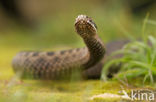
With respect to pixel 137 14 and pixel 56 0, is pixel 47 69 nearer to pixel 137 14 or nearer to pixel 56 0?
pixel 137 14

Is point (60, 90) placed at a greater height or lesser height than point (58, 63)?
lesser

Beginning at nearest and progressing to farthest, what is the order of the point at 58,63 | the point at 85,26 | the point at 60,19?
the point at 85,26
the point at 58,63
the point at 60,19

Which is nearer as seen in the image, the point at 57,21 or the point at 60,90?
the point at 60,90

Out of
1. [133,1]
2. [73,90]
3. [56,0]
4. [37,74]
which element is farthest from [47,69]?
[56,0]

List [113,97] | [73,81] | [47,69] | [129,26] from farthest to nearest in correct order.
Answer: [129,26] < [47,69] < [73,81] < [113,97]

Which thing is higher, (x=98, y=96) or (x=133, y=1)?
(x=133, y=1)

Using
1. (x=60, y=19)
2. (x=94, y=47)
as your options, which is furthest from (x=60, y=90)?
(x=60, y=19)

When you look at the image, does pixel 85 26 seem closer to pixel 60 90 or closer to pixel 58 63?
pixel 60 90

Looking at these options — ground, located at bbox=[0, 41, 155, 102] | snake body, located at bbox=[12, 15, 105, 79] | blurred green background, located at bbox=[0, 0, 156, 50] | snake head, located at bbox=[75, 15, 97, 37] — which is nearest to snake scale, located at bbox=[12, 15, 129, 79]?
snake body, located at bbox=[12, 15, 105, 79]
